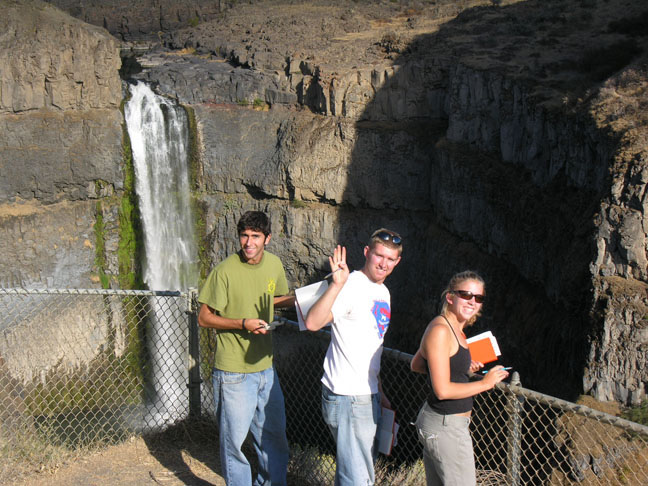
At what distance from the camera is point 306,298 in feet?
15.3

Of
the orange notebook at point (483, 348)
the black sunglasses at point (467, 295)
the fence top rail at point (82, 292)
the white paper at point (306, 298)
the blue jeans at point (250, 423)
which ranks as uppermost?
the black sunglasses at point (467, 295)

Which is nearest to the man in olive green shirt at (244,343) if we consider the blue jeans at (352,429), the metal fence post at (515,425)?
the blue jeans at (352,429)

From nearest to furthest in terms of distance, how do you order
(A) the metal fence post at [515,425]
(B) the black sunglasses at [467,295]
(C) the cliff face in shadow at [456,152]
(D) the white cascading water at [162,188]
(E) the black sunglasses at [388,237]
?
(B) the black sunglasses at [467,295] → (E) the black sunglasses at [388,237] → (A) the metal fence post at [515,425] → (C) the cliff face in shadow at [456,152] → (D) the white cascading water at [162,188]

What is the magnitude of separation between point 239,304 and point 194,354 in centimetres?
165

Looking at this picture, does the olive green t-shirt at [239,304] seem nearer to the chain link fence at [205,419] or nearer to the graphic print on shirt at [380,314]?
the chain link fence at [205,419]

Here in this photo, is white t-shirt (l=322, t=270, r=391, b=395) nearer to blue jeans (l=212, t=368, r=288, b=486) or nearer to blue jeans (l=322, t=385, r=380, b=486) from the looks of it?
blue jeans (l=322, t=385, r=380, b=486)

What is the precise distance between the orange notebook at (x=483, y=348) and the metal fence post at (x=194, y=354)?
2.86 m

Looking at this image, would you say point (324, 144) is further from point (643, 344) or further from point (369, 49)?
point (643, 344)

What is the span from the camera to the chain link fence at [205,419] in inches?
233

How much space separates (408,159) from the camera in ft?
70.7

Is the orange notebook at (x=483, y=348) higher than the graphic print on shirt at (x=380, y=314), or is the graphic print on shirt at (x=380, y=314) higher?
the graphic print on shirt at (x=380, y=314)

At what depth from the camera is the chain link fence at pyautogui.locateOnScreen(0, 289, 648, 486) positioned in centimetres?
591

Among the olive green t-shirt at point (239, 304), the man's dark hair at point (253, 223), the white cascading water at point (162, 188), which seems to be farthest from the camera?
the white cascading water at point (162, 188)

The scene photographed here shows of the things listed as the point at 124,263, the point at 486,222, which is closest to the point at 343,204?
the point at 486,222
